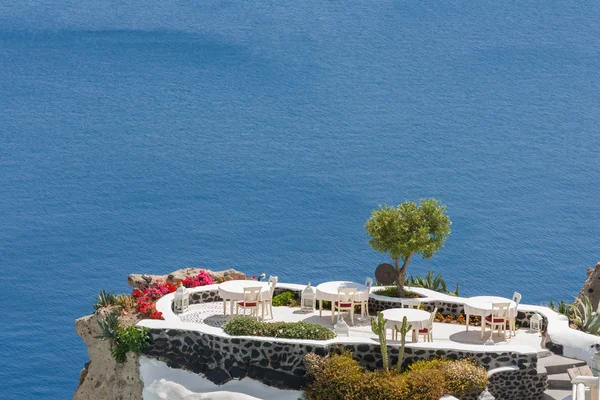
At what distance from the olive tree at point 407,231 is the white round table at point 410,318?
10.2 ft

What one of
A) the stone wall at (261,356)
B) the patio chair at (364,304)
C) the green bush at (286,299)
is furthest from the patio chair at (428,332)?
the green bush at (286,299)

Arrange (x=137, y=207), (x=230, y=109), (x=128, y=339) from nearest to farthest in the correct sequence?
(x=128, y=339) < (x=137, y=207) < (x=230, y=109)

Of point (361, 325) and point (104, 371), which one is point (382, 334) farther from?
point (104, 371)

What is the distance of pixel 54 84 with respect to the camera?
7038 centimetres

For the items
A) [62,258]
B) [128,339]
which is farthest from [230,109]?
[128,339]

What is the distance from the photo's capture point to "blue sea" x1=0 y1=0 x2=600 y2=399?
177 feet

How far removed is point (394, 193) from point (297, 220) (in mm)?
7290

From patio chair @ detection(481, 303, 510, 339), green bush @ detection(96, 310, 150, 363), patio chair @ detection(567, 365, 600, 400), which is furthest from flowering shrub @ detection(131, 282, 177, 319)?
patio chair @ detection(567, 365, 600, 400)

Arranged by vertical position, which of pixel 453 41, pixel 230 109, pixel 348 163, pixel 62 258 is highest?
pixel 453 41

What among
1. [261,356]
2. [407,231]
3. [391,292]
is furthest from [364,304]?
[261,356]

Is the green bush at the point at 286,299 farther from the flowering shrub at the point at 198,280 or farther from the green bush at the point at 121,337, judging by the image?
the green bush at the point at 121,337

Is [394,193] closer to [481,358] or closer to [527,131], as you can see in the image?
[527,131]

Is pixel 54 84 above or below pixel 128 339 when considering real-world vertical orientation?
above

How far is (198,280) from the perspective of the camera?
30.9 metres
